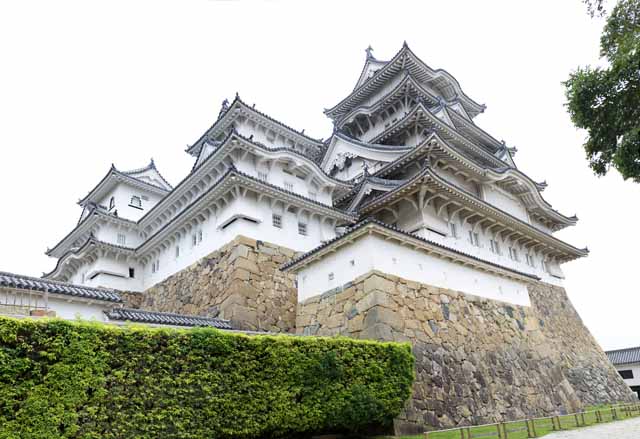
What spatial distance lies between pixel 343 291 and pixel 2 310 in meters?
9.47

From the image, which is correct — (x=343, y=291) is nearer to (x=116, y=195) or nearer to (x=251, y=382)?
(x=251, y=382)

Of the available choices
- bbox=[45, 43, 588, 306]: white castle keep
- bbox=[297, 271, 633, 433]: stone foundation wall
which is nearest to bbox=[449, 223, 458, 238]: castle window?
bbox=[45, 43, 588, 306]: white castle keep

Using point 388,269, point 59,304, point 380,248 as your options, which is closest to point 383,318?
point 388,269

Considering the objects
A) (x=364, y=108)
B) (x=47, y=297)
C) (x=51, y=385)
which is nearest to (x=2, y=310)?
(x=47, y=297)

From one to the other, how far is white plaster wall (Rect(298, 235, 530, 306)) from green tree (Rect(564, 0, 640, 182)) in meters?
5.85

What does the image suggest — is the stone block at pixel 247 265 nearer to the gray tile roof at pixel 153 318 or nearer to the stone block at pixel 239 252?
the stone block at pixel 239 252

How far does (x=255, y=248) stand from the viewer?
62.0 feet

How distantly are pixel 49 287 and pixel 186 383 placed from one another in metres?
7.08

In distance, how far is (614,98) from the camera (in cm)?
1015

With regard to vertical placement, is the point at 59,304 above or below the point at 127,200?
below

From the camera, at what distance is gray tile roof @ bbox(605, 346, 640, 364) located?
38844 mm

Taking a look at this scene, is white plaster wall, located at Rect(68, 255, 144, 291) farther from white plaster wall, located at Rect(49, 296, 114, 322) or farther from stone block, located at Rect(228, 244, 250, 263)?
white plaster wall, located at Rect(49, 296, 114, 322)

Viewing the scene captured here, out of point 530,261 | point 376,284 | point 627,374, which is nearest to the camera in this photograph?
point 376,284

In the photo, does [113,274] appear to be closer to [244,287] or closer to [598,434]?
[244,287]
